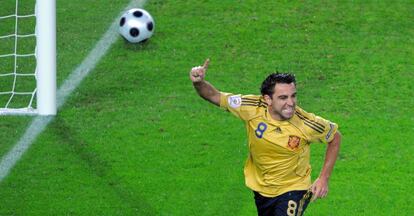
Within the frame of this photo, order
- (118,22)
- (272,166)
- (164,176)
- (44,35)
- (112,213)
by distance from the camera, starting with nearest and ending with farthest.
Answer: (272,166) < (112,213) < (164,176) < (44,35) < (118,22)

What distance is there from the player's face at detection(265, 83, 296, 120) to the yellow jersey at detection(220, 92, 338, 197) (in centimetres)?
15

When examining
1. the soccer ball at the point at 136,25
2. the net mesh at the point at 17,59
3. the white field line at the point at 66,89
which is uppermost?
the soccer ball at the point at 136,25

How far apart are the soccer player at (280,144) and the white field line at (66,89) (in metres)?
3.41

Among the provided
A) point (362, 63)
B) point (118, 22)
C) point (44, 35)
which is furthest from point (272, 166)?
point (118, 22)

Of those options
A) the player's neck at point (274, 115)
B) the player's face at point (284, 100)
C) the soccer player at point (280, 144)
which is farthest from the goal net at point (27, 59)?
the player's face at point (284, 100)

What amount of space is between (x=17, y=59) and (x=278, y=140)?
19.7ft

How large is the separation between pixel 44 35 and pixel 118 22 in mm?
2815

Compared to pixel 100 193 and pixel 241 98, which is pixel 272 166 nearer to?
pixel 241 98

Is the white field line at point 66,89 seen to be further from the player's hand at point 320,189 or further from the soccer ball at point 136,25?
the player's hand at point 320,189

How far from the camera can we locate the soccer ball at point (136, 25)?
13297 millimetres

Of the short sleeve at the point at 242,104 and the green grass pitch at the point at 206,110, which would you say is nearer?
the short sleeve at the point at 242,104

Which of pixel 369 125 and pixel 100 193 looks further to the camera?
pixel 369 125

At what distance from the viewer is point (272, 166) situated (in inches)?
333

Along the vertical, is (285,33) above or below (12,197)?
above
